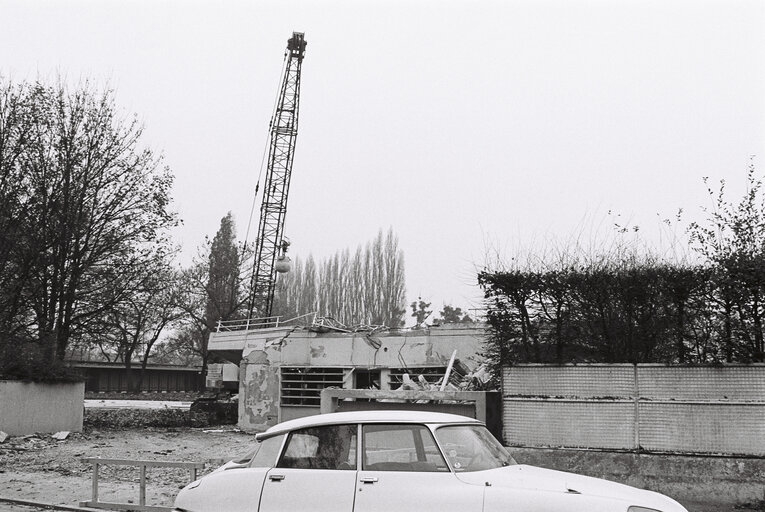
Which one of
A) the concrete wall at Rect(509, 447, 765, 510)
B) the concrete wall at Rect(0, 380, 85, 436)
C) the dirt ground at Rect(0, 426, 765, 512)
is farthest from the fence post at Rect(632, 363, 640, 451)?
the concrete wall at Rect(0, 380, 85, 436)

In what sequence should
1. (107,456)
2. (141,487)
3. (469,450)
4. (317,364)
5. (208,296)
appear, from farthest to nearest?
1. (208,296)
2. (317,364)
3. (107,456)
4. (141,487)
5. (469,450)

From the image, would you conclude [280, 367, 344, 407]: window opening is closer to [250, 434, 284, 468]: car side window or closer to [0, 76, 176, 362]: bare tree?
[0, 76, 176, 362]: bare tree

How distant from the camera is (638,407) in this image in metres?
10.9

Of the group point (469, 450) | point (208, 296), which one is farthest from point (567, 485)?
point (208, 296)

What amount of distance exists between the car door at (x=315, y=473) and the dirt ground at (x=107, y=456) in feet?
16.7

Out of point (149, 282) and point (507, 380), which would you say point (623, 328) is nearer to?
point (507, 380)

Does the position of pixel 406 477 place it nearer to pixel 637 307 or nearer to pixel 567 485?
pixel 567 485

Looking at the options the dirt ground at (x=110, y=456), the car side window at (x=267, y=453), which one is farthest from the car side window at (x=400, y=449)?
the dirt ground at (x=110, y=456)

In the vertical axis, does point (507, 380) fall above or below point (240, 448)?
above

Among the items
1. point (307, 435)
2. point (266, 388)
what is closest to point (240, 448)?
point (266, 388)

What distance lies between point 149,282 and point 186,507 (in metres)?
26.3

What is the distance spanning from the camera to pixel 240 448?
72.2ft

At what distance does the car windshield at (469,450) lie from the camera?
645 cm

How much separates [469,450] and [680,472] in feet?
17.4
